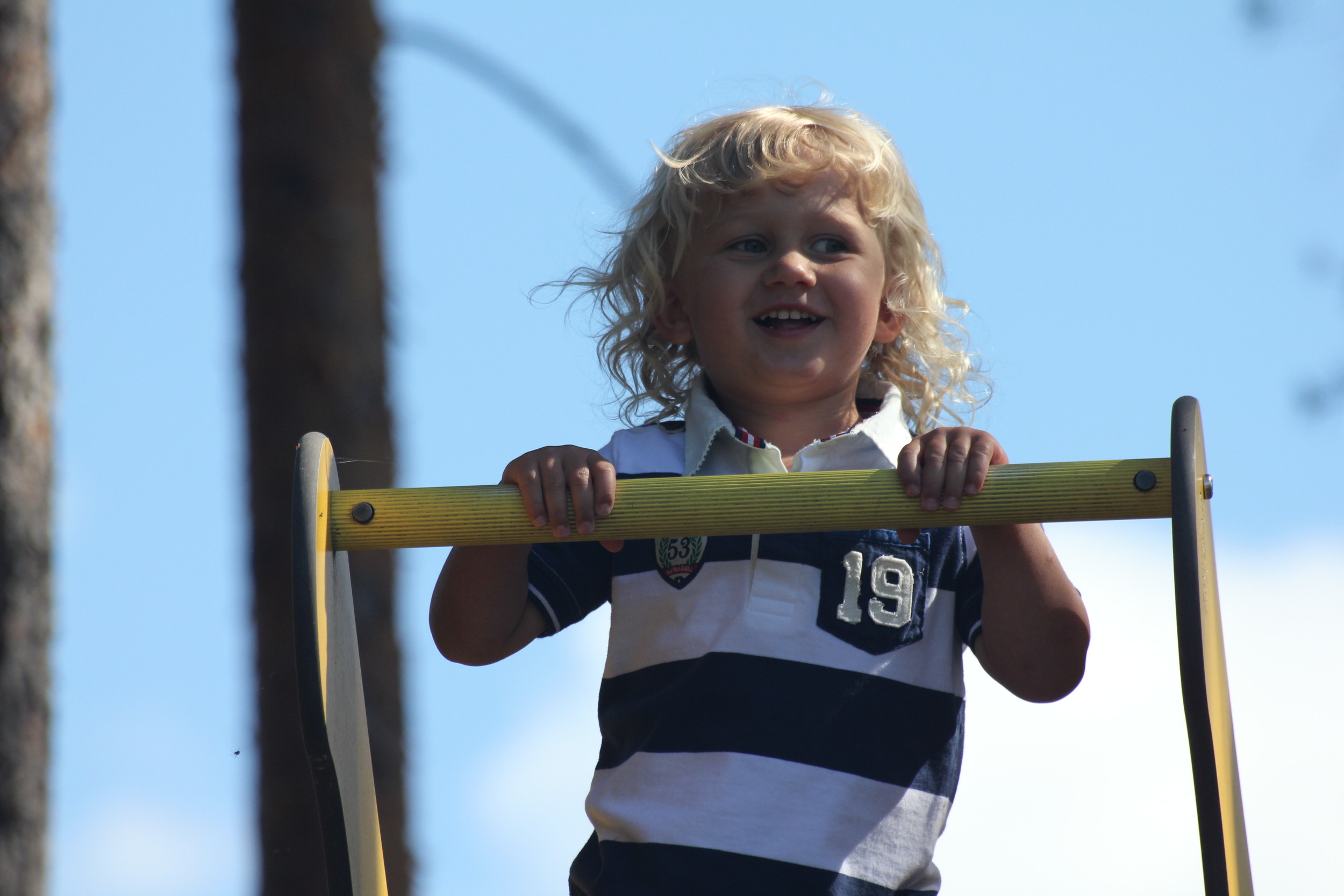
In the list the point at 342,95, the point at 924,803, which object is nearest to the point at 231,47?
the point at 342,95

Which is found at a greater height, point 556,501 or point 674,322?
point 674,322

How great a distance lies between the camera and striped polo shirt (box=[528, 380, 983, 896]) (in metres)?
2.32

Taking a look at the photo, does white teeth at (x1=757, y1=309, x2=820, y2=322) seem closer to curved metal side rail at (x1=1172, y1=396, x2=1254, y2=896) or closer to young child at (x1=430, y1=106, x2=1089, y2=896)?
young child at (x1=430, y1=106, x2=1089, y2=896)

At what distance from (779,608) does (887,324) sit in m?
0.78

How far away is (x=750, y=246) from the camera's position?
2764mm

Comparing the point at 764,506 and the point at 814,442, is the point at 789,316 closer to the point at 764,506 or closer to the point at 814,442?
the point at 814,442

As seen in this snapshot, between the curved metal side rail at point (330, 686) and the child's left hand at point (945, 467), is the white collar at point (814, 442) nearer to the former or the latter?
the child's left hand at point (945, 467)

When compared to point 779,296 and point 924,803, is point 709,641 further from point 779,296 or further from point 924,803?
point 779,296

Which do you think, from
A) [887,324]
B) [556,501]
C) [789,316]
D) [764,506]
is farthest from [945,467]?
[887,324]

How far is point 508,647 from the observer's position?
2.48 metres

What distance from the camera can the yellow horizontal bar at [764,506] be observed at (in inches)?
79.3

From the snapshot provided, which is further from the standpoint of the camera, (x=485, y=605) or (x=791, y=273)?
(x=791, y=273)

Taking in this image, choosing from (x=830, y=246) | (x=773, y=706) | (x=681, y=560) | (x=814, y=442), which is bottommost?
(x=773, y=706)

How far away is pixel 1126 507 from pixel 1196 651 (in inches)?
9.4
